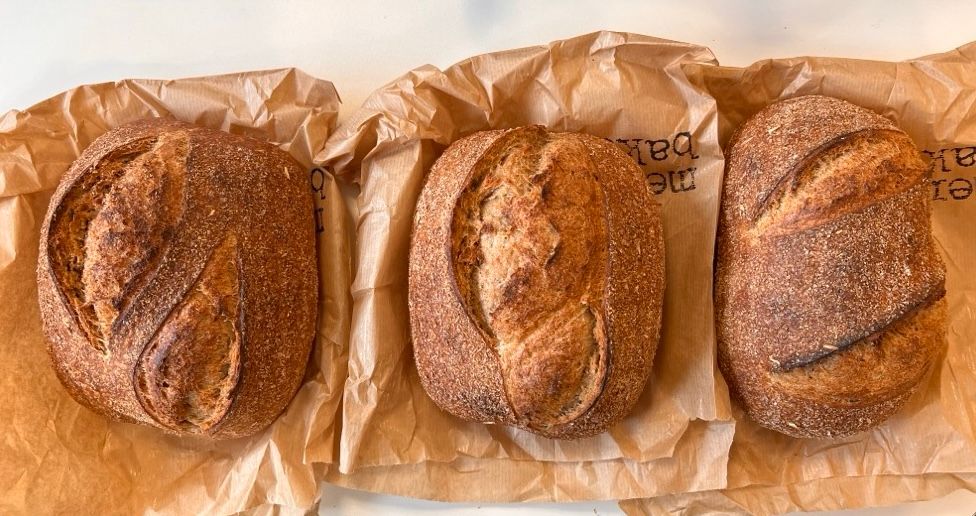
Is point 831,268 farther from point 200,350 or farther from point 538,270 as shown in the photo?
point 200,350

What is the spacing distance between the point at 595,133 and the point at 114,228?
3.72ft

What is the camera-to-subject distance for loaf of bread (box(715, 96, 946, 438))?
4.70ft

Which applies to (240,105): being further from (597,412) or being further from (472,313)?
(597,412)

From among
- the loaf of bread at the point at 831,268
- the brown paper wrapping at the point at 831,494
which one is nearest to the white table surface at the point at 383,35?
the brown paper wrapping at the point at 831,494

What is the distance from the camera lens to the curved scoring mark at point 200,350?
1455 millimetres

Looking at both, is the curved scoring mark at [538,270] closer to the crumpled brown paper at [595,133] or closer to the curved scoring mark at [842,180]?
the crumpled brown paper at [595,133]

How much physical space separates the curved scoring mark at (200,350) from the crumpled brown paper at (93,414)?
237 mm

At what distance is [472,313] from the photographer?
4.71ft

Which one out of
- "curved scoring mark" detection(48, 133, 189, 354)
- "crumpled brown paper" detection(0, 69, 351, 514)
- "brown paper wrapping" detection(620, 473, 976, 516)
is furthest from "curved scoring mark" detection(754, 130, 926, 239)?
"curved scoring mark" detection(48, 133, 189, 354)

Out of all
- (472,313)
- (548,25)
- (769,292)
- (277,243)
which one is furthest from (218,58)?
(769,292)

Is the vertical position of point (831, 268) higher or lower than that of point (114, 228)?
lower

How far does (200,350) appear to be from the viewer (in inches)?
57.7

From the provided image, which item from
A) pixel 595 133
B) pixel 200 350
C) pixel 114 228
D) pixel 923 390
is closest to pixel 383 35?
pixel 595 133

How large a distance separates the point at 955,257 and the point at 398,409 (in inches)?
57.9
